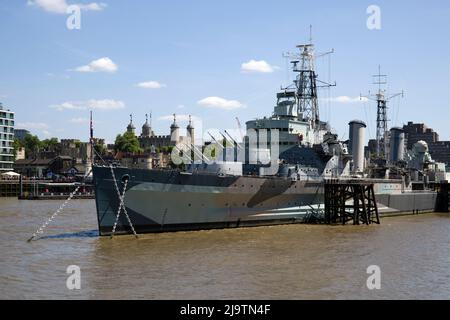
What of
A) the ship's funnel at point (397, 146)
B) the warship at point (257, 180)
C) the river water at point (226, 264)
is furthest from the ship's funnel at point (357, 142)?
the ship's funnel at point (397, 146)

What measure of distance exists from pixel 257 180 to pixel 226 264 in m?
11.0

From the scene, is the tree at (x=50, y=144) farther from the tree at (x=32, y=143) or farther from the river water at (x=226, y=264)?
the river water at (x=226, y=264)

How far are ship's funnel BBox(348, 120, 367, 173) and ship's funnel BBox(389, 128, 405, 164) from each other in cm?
1806

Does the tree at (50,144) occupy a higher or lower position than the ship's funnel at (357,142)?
higher

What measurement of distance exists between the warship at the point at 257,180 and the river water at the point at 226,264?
124 cm

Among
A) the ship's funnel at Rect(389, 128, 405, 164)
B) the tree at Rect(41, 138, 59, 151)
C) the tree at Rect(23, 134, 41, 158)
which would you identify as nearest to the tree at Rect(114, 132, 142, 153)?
the tree at Rect(41, 138, 59, 151)

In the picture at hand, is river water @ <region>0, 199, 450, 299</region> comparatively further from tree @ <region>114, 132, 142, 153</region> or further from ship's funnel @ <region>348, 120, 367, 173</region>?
tree @ <region>114, 132, 142, 153</region>

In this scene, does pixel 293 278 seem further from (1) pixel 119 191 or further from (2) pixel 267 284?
(1) pixel 119 191

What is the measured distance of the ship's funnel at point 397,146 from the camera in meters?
61.6

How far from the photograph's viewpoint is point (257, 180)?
30875 mm

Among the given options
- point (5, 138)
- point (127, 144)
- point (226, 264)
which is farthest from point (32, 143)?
point (226, 264)

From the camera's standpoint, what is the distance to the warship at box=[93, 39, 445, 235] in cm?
2608

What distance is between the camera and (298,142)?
122ft
